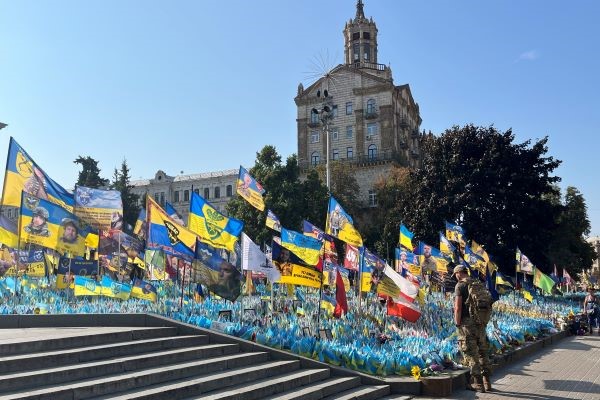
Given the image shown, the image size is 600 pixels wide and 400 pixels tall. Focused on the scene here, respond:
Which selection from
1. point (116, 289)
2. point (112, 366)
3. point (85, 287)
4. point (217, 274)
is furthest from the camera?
point (116, 289)

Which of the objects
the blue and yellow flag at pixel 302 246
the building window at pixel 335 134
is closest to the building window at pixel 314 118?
the building window at pixel 335 134

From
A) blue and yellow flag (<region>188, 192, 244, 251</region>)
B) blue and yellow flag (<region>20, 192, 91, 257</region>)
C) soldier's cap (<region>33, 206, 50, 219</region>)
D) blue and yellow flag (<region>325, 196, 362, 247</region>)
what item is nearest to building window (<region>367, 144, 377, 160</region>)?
blue and yellow flag (<region>325, 196, 362, 247</region>)

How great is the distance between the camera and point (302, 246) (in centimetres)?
1262

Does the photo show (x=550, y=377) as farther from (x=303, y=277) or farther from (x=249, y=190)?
(x=249, y=190)

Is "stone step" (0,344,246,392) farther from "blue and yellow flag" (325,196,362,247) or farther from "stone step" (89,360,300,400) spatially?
"blue and yellow flag" (325,196,362,247)

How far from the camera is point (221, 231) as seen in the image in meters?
12.4

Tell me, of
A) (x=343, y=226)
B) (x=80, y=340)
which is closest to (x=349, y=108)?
(x=343, y=226)

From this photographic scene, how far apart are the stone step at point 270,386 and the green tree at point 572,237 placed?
3306cm

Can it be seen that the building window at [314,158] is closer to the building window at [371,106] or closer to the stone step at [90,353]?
the building window at [371,106]

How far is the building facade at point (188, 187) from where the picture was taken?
7769 centimetres

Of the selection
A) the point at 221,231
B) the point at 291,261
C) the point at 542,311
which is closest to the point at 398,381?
the point at 291,261

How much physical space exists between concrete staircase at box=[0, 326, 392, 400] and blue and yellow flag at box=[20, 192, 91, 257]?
4.01 metres

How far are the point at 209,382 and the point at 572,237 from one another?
44140 mm

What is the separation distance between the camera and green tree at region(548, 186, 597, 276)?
42500 millimetres
